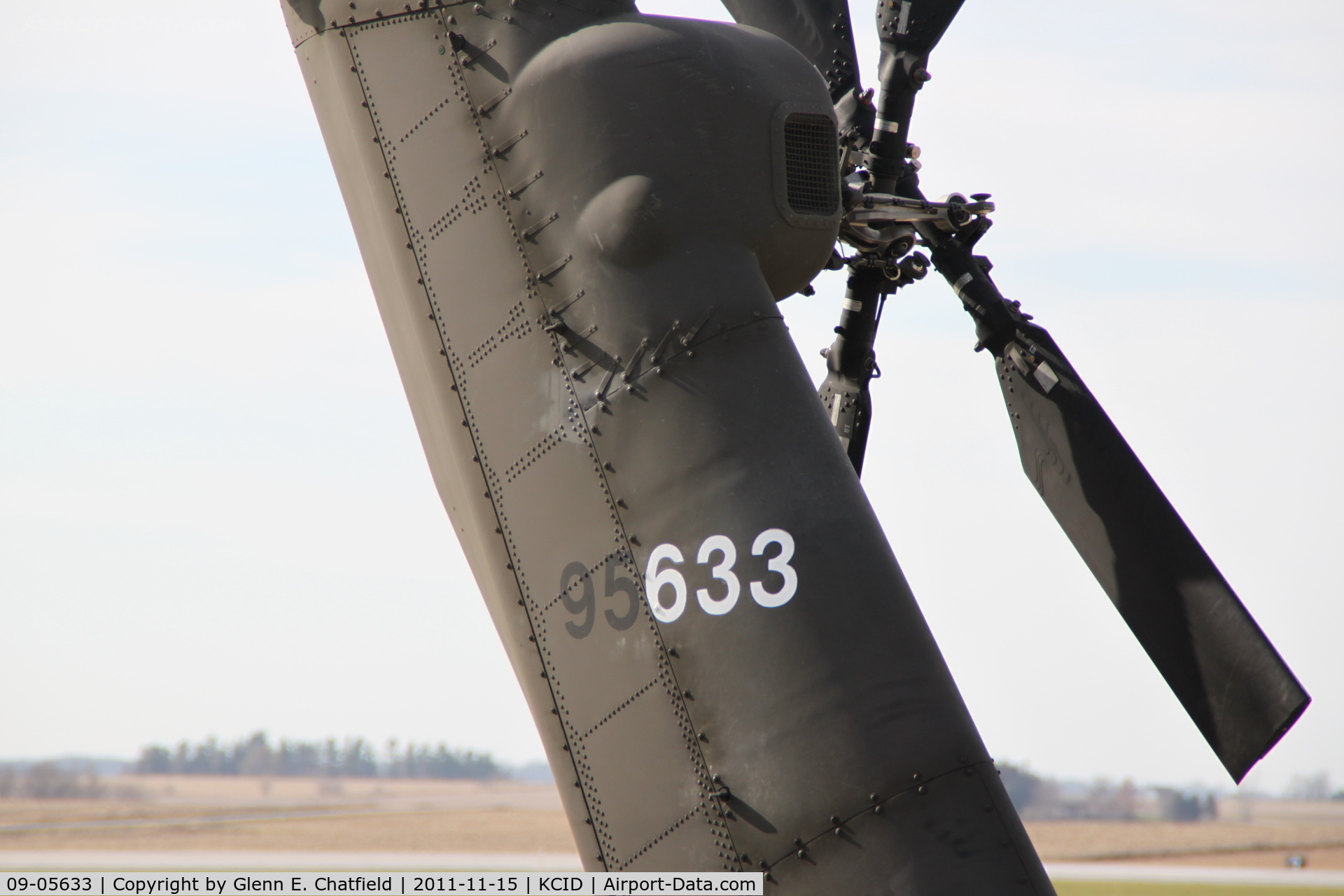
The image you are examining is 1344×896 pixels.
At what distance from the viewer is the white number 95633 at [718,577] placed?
423 centimetres

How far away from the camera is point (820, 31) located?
255 inches

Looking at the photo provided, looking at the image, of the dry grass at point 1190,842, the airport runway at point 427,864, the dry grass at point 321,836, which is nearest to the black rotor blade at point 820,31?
the airport runway at point 427,864

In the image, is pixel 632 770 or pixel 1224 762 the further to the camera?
pixel 1224 762

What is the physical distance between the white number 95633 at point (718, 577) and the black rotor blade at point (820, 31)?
3221mm

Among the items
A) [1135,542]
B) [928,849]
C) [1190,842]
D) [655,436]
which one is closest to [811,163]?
[655,436]

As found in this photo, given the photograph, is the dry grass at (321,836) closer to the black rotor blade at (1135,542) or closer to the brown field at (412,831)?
the brown field at (412,831)

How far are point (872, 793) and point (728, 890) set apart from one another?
679mm

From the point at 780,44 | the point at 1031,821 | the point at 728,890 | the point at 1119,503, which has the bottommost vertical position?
the point at 728,890

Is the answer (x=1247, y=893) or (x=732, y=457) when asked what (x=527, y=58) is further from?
(x=1247, y=893)

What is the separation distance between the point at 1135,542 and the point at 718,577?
2.27 meters

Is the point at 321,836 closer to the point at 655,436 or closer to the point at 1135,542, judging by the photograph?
the point at 1135,542

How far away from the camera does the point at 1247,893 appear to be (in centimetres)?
3219

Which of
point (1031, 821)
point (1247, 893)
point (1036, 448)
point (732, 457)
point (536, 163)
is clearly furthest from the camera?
point (1031, 821)

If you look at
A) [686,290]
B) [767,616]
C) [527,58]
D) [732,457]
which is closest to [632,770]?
[767,616]
